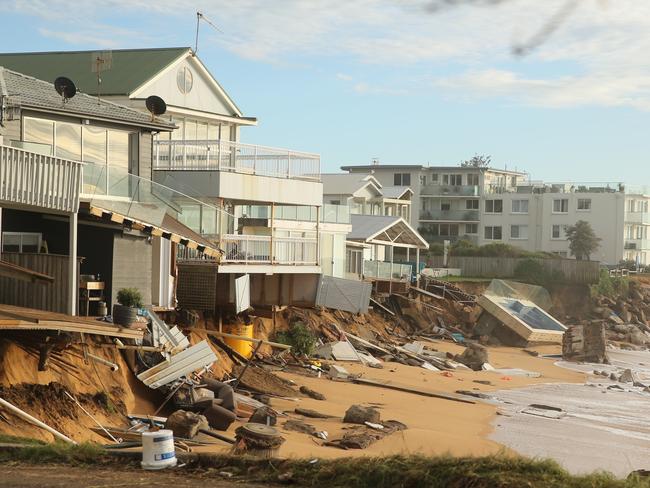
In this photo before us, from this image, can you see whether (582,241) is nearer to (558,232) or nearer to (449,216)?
(558,232)

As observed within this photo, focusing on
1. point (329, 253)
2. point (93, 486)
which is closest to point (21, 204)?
point (93, 486)

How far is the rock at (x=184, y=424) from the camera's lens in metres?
19.6

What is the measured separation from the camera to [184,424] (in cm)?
1970

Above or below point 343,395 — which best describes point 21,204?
above

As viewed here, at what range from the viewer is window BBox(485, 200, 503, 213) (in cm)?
8938

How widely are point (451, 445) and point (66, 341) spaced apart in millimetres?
8317

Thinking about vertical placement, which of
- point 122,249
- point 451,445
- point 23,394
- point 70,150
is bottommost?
point 451,445

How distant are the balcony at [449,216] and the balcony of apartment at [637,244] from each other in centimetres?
1169

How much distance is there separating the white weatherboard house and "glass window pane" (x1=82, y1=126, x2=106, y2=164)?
2566 millimetres

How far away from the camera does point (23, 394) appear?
60.5ft

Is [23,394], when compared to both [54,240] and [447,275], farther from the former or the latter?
[447,275]

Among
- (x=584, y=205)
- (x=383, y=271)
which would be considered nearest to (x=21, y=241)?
(x=383, y=271)

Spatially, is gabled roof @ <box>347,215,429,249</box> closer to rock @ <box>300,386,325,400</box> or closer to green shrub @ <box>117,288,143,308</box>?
rock @ <box>300,386,325,400</box>

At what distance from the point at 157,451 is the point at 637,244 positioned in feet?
258
